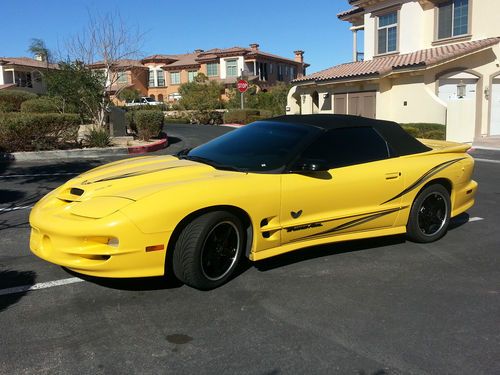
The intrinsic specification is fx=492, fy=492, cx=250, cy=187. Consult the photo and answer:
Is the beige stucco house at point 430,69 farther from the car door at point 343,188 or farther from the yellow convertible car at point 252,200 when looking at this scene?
the car door at point 343,188

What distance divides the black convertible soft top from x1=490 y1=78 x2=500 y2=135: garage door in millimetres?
16239

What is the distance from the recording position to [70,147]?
14.0 meters

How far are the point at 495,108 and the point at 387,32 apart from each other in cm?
609

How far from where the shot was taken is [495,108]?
19.8m

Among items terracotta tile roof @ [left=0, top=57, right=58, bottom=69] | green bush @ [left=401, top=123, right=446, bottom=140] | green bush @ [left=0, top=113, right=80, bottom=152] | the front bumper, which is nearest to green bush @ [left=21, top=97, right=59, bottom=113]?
green bush @ [left=0, top=113, right=80, bottom=152]

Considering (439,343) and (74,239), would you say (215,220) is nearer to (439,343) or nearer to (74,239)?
(74,239)

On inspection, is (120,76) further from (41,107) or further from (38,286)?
(38,286)

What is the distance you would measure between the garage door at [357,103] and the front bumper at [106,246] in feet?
62.3

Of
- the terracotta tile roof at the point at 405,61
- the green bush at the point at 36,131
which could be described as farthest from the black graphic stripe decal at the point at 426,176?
the terracotta tile roof at the point at 405,61

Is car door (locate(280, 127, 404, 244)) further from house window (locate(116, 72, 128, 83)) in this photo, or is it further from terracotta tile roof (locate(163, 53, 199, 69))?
terracotta tile roof (locate(163, 53, 199, 69))

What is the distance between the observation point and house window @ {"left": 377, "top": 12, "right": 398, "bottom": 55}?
22328 millimetres

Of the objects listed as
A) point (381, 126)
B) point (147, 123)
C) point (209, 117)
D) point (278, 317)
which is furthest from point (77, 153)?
point (209, 117)

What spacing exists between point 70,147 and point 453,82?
14484 mm

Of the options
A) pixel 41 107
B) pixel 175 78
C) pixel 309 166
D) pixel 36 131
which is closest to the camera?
pixel 309 166
